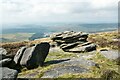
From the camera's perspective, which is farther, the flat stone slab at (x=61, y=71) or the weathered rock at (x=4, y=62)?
the weathered rock at (x=4, y=62)

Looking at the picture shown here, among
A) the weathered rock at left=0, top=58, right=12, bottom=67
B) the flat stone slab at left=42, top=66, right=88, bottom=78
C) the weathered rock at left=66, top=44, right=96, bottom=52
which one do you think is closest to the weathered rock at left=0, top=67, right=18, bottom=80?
the flat stone slab at left=42, top=66, right=88, bottom=78

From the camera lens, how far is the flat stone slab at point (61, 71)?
2751 centimetres

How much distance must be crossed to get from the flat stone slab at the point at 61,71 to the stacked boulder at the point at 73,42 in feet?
45.3

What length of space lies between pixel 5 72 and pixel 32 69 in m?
6.29

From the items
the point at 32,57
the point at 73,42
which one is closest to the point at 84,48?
the point at 73,42

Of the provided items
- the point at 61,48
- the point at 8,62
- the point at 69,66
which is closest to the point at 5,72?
the point at 8,62

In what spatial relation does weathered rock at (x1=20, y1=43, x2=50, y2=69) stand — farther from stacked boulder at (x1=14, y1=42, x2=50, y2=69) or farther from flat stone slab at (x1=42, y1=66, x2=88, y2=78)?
flat stone slab at (x1=42, y1=66, x2=88, y2=78)

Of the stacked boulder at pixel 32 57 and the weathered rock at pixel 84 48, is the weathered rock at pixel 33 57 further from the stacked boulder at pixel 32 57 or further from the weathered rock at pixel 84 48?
the weathered rock at pixel 84 48

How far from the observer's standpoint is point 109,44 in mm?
49969

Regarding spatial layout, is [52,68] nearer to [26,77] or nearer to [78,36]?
[26,77]

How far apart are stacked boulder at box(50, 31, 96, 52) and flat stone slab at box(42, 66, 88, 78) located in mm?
13818

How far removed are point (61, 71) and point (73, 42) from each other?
19.0m

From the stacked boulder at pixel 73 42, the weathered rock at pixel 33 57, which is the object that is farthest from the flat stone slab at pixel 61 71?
the stacked boulder at pixel 73 42

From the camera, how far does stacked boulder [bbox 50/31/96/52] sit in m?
44.0
